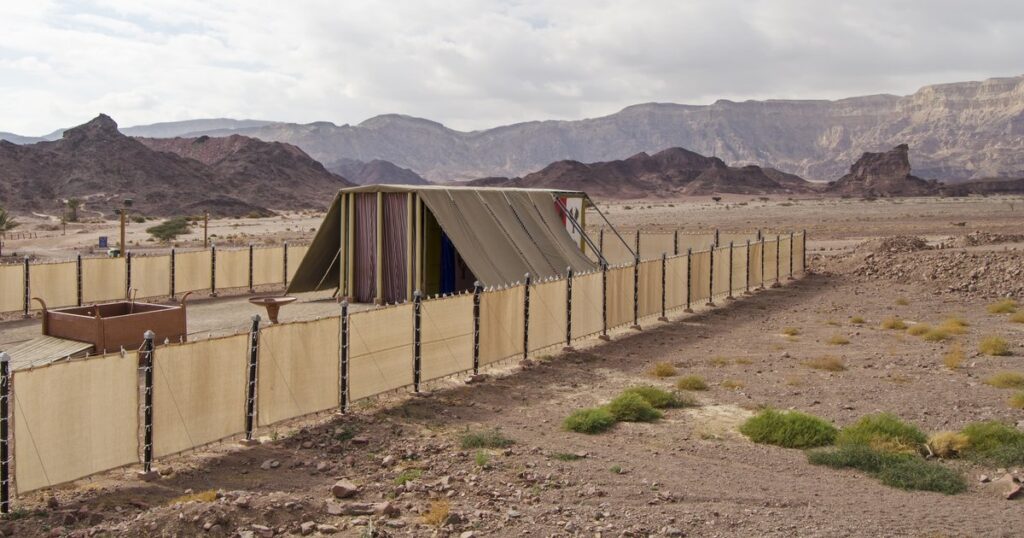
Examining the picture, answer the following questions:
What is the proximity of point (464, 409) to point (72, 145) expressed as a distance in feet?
397

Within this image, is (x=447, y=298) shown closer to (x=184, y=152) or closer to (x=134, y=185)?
(x=134, y=185)

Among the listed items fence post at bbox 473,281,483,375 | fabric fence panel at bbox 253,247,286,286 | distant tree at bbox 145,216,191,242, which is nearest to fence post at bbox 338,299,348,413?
fence post at bbox 473,281,483,375

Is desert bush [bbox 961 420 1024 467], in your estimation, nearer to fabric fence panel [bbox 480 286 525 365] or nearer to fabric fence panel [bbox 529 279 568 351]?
fabric fence panel [bbox 480 286 525 365]

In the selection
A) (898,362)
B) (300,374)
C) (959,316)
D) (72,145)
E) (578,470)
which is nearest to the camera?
(578,470)

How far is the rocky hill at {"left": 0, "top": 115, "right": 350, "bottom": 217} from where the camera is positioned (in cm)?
9944

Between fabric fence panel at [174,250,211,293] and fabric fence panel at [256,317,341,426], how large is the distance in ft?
46.8

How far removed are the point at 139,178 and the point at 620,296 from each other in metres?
105

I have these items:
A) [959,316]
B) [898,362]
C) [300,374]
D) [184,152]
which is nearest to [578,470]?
[300,374]

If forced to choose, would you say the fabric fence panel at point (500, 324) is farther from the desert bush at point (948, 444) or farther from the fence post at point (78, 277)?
the fence post at point (78, 277)

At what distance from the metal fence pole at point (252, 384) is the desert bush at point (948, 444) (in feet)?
25.6

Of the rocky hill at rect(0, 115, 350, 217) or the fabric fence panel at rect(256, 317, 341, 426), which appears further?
the rocky hill at rect(0, 115, 350, 217)

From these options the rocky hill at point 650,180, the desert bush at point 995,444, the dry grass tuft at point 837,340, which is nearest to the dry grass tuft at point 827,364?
the dry grass tuft at point 837,340

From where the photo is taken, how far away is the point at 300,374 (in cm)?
1120

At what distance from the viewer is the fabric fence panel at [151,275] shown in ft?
76.8
